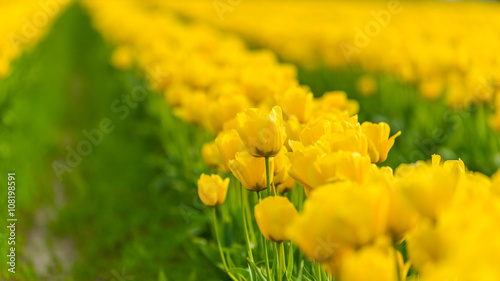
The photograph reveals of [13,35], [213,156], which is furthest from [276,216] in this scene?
[13,35]

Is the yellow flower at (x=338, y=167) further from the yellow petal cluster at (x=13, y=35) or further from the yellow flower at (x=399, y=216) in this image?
the yellow petal cluster at (x=13, y=35)

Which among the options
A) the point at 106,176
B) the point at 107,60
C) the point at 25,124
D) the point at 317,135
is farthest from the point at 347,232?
the point at 107,60

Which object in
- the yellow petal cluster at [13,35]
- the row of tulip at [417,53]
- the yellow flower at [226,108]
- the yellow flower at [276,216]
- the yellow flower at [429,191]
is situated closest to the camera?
the yellow flower at [429,191]

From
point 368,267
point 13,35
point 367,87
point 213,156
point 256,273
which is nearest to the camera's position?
point 368,267

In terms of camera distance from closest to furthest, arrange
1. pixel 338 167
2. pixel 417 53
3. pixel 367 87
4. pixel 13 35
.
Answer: pixel 338 167 < pixel 417 53 < pixel 367 87 < pixel 13 35

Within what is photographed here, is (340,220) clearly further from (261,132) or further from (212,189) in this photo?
(212,189)

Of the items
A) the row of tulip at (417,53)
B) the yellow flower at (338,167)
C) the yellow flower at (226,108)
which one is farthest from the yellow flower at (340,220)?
the row of tulip at (417,53)

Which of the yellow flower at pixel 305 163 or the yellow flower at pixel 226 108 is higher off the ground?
the yellow flower at pixel 305 163

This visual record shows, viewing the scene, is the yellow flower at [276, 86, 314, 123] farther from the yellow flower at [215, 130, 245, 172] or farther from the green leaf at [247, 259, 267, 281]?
the green leaf at [247, 259, 267, 281]
